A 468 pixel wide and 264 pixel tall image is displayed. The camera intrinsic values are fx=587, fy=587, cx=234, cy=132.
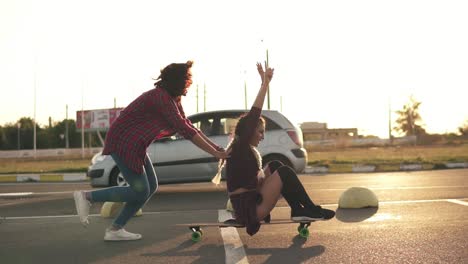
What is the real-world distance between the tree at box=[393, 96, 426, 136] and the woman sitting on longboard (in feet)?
305

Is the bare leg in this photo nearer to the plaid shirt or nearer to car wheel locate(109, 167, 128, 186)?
the plaid shirt

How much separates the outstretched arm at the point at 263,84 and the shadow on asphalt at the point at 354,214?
2.32 metres

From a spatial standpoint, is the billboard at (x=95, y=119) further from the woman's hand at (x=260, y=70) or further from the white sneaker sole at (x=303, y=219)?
the white sneaker sole at (x=303, y=219)

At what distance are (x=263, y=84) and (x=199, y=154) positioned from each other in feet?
21.2

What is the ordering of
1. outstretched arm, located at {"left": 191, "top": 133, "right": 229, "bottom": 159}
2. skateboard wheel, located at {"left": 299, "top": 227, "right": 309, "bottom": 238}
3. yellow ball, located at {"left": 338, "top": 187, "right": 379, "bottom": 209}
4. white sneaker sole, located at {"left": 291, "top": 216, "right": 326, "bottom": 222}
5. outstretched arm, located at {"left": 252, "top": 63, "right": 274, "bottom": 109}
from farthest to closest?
yellow ball, located at {"left": 338, "top": 187, "right": 379, "bottom": 209} < skateboard wheel, located at {"left": 299, "top": 227, "right": 309, "bottom": 238} < white sneaker sole, located at {"left": 291, "top": 216, "right": 326, "bottom": 222} < outstretched arm, located at {"left": 252, "top": 63, "right": 274, "bottom": 109} < outstretched arm, located at {"left": 191, "top": 133, "right": 229, "bottom": 159}

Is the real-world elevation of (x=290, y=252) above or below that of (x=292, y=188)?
below

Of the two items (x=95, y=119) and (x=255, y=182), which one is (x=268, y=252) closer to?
(x=255, y=182)

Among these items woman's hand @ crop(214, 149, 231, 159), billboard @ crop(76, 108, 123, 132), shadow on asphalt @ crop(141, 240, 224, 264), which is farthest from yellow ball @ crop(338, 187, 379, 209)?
billboard @ crop(76, 108, 123, 132)

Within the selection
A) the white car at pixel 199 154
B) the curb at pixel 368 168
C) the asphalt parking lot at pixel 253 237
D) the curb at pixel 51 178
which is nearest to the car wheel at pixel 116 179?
the white car at pixel 199 154

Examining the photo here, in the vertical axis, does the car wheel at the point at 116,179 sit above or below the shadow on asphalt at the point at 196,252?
above

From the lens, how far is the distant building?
110625 mm

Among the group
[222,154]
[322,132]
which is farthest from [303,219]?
[322,132]

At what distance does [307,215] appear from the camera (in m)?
5.49

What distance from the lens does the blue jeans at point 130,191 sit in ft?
18.2
